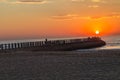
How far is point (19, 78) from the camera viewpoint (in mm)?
22625

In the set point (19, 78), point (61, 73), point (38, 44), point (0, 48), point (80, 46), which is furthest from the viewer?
point (80, 46)

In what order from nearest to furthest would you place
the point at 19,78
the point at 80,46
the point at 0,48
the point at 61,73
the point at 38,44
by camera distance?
the point at 19,78 → the point at 61,73 → the point at 0,48 → the point at 38,44 → the point at 80,46

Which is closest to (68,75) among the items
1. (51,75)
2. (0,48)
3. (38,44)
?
(51,75)

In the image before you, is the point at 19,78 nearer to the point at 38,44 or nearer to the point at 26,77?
the point at 26,77

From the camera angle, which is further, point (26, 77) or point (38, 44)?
point (38, 44)

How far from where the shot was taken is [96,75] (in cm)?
2317

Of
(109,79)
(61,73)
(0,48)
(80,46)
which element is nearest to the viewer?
(109,79)

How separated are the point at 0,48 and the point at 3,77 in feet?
113

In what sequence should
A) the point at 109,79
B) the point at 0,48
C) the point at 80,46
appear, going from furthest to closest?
the point at 80,46 < the point at 0,48 < the point at 109,79

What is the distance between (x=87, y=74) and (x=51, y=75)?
223 centimetres

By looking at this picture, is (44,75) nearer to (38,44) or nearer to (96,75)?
(96,75)

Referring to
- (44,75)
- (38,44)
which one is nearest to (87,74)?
(44,75)

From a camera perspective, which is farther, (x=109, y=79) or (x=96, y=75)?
(x=96, y=75)

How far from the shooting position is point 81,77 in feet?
73.8
